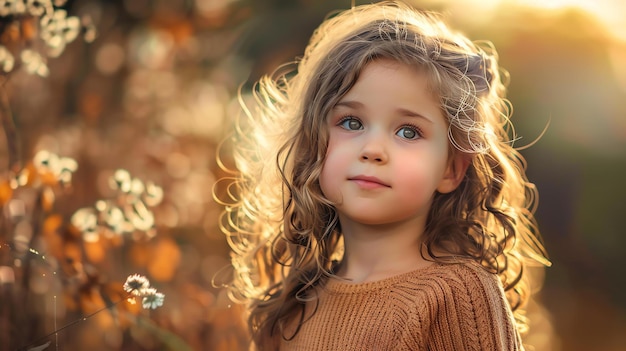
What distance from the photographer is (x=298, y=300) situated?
176cm

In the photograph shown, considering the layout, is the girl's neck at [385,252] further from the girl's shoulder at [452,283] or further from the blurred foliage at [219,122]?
the blurred foliage at [219,122]

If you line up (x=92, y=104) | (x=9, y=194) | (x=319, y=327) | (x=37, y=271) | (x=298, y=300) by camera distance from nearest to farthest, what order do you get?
(x=37, y=271) < (x=319, y=327) < (x=298, y=300) < (x=9, y=194) < (x=92, y=104)

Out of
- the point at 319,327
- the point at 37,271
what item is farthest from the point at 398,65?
the point at 37,271

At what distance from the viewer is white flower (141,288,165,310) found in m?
1.62

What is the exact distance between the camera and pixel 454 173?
1639 millimetres

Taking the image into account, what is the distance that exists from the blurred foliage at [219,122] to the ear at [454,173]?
0.74 meters

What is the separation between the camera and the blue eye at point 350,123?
1.58 metres

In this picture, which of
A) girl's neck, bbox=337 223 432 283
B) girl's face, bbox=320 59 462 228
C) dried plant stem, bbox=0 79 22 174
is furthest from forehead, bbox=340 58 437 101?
dried plant stem, bbox=0 79 22 174

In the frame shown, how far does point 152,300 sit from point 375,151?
1.77ft

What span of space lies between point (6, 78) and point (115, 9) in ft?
2.10

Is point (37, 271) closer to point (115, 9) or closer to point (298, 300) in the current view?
point (298, 300)

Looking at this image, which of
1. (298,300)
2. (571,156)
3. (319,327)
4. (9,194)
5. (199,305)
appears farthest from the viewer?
(571,156)

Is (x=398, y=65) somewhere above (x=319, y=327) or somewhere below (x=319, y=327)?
above

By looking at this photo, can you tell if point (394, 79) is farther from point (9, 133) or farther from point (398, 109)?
point (9, 133)
